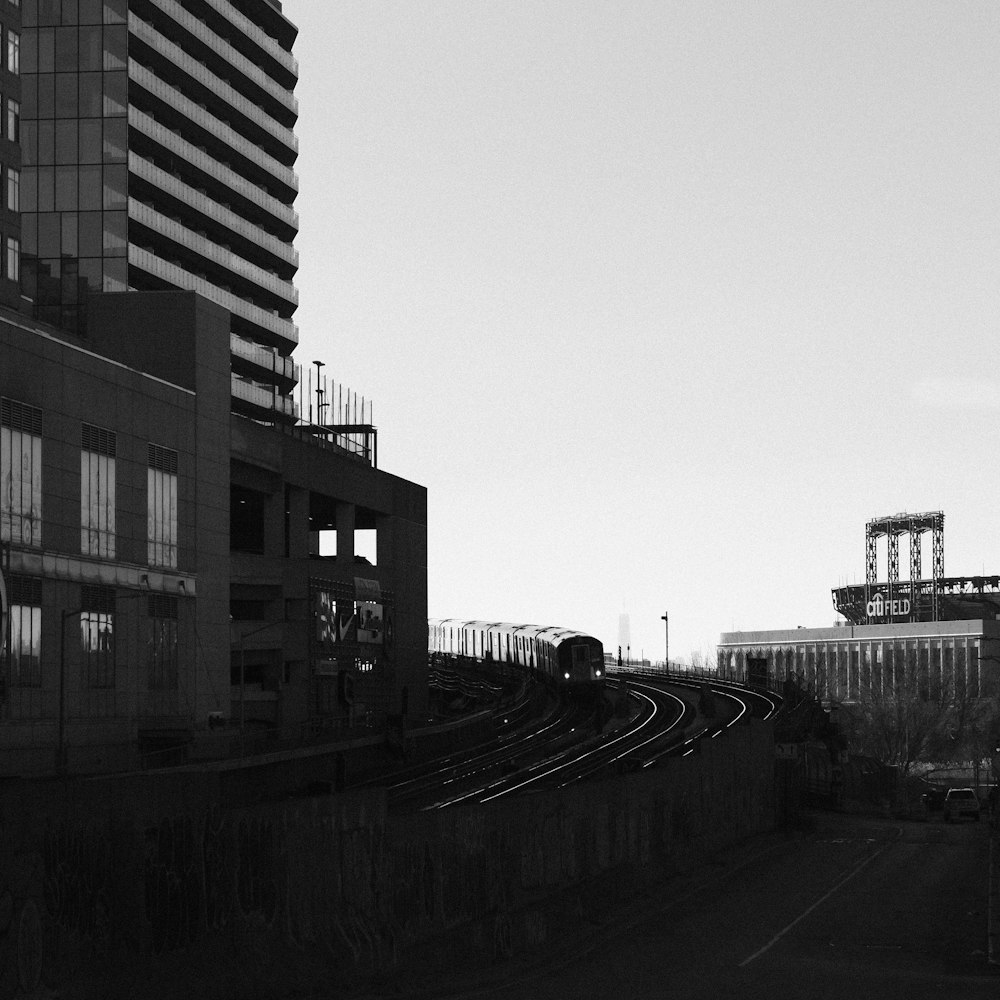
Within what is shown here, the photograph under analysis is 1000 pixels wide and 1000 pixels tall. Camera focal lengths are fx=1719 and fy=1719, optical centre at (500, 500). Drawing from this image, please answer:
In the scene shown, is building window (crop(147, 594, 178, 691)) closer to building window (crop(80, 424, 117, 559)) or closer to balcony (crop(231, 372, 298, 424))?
building window (crop(80, 424, 117, 559))

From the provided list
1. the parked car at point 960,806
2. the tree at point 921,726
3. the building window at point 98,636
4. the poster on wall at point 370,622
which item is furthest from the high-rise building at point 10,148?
the tree at point 921,726

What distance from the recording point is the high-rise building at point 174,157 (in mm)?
111312

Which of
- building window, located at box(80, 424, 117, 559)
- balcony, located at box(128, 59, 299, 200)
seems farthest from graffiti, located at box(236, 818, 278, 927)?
balcony, located at box(128, 59, 299, 200)

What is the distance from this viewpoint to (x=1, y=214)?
67.8 m

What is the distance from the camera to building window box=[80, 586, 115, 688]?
62.7 metres

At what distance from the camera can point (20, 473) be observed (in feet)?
191

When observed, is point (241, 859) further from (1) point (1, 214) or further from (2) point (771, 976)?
(1) point (1, 214)

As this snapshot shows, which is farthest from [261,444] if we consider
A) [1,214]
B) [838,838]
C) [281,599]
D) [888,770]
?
[888,770]

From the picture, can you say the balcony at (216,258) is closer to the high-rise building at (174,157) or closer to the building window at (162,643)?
the high-rise building at (174,157)

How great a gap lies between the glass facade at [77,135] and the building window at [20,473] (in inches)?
1963

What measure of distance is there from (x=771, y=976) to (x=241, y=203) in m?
116

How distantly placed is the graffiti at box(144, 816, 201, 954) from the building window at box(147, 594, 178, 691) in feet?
158

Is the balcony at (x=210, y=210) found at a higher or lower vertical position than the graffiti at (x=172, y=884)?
higher

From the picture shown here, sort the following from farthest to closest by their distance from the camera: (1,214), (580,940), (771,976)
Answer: (1,214), (580,940), (771,976)
